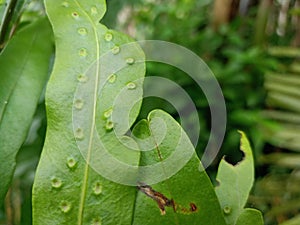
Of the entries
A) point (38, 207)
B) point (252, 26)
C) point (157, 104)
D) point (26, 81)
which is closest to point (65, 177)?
point (38, 207)

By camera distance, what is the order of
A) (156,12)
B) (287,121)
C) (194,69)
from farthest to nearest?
(156,12) < (194,69) < (287,121)

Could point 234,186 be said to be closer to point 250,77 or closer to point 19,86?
point 19,86

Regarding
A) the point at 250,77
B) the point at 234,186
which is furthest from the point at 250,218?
the point at 250,77

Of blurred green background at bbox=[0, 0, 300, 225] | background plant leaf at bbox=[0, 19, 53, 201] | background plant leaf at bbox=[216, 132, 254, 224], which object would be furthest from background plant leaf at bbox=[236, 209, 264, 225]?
blurred green background at bbox=[0, 0, 300, 225]

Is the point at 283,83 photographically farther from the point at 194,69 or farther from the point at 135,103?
the point at 135,103

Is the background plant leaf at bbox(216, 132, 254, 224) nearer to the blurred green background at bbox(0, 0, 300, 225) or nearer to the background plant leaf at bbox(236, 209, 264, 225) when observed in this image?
the background plant leaf at bbox(236, 209, 264, 225)

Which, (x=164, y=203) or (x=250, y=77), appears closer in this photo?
(x=164, y=203)
